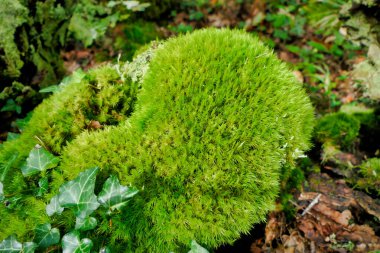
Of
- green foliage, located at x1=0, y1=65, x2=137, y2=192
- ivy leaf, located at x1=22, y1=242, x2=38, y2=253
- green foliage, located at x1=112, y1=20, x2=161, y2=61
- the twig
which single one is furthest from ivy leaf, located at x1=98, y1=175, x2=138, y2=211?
Result: green foliage, located at x1=112, y1=20, x2=161, y2=61

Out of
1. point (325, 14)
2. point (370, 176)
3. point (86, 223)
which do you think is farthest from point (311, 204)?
point (325, 14)

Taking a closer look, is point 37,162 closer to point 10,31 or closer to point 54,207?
point 54,207

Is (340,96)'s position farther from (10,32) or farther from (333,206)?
(10,32)

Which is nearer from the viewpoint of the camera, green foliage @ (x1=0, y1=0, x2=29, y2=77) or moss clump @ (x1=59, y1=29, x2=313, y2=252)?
moss clump @ (x1=59, y1=29, x2=313, y2=252)

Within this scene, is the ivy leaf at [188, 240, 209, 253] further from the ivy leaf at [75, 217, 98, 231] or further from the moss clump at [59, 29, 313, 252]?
the ivy leaf at [75, 217, 98, 231]

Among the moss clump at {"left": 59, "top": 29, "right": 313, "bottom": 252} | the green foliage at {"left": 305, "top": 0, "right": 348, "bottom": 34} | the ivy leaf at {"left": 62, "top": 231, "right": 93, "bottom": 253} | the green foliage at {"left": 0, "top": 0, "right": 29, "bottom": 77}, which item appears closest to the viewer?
the ivy leaf at {"left": 62, "top": 231, "right": 93, "bottom": 253}

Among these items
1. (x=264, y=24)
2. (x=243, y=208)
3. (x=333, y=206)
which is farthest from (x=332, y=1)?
(x=243, y=208)
